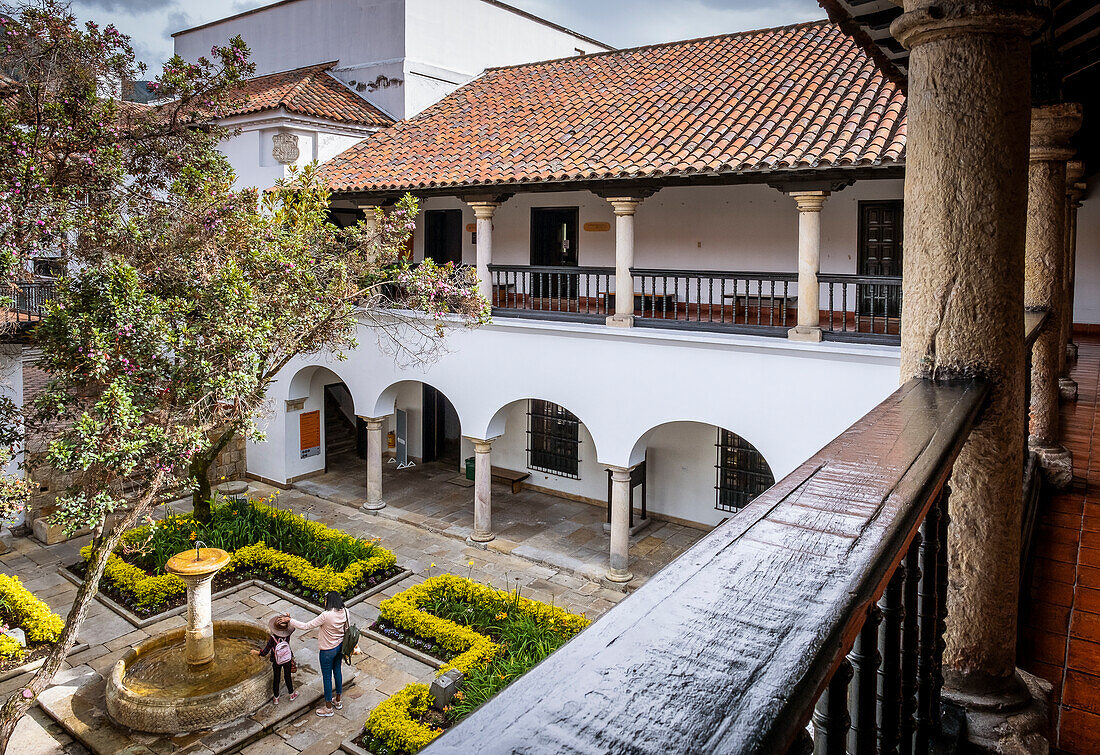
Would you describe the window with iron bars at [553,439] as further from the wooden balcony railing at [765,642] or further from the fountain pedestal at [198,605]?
the wooden balcony railing at [765,642]

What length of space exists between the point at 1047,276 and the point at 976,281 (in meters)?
3.60

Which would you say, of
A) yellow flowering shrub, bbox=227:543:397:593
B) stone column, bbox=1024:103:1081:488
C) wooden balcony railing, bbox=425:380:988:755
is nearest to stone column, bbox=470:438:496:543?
yellow flowering shrub, bbox=227:543:397:593

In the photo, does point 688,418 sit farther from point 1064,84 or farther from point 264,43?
point 264,43

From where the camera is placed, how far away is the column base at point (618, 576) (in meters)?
11.5

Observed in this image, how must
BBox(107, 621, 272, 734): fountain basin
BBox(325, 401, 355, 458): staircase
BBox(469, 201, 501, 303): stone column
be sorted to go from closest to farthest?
1. BBox(107, 621, 272, 734): fountain basin
2. BBox(469, 201, 501, 303): stone column
3. BBox(325, 401, 355, 458): staircase

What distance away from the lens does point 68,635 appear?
7402 millimetres

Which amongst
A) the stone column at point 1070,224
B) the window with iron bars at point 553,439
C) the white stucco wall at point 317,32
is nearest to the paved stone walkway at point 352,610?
the window with iron bars at point 553,439

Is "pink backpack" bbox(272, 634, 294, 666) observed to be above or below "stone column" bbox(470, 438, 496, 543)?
below

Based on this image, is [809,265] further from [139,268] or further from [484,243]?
[139,268]

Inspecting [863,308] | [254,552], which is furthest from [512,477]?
[863,308]

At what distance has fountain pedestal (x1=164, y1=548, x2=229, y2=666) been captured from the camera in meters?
8.79

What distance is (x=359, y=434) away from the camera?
59.6 ft

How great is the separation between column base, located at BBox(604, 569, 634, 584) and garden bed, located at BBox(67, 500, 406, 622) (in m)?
3.03

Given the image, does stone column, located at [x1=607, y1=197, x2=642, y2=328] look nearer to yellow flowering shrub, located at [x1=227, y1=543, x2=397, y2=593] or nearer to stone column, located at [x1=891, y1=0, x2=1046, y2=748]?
yellow flowering shrub, located at [x1=227, y1=543, x2=397, y2=593]
